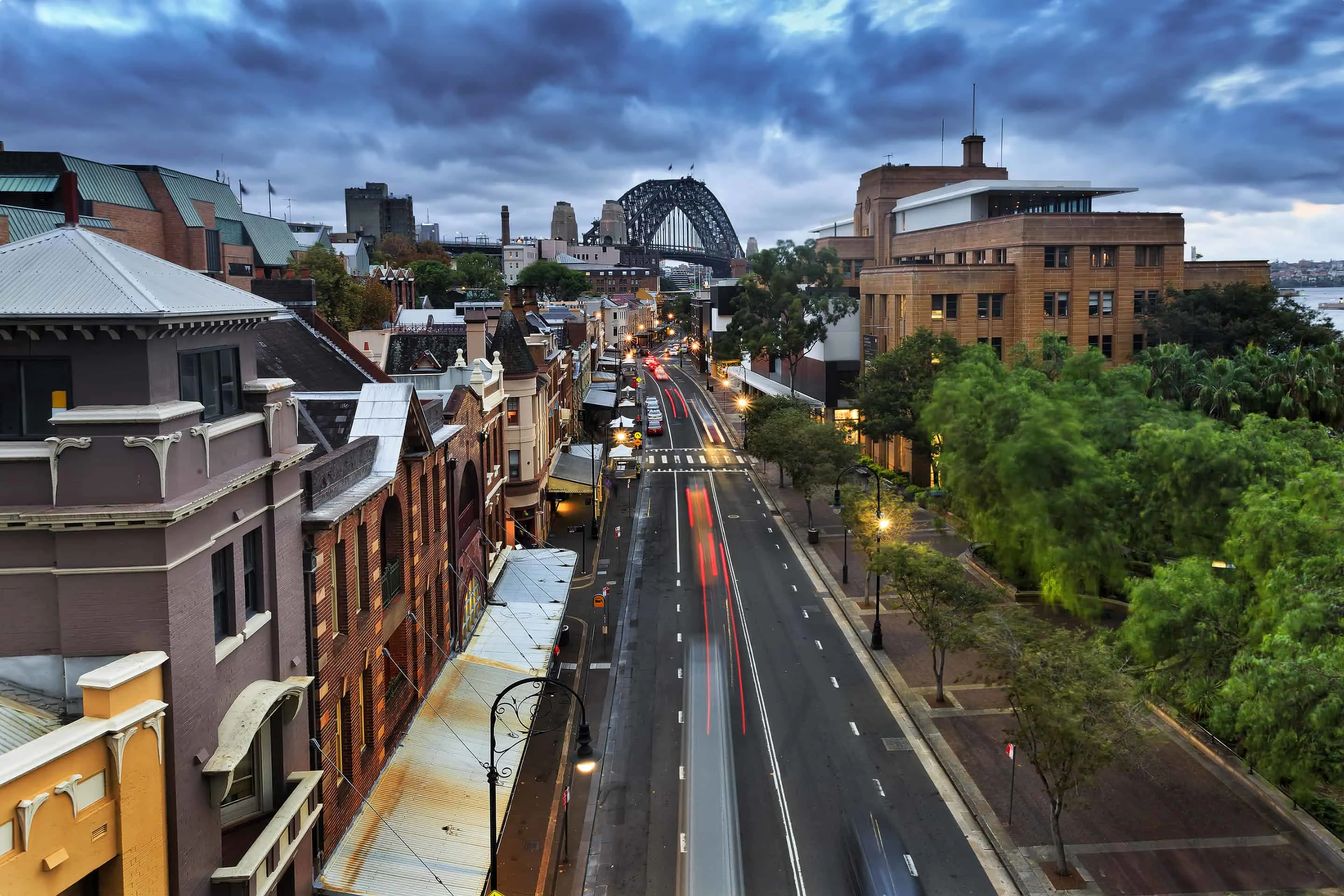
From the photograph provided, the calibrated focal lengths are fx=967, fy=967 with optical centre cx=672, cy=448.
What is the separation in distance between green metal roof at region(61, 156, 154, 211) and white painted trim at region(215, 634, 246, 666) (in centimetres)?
5702

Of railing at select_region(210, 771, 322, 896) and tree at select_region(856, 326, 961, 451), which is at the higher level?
tree at select_region(856, 326, 961, 451)

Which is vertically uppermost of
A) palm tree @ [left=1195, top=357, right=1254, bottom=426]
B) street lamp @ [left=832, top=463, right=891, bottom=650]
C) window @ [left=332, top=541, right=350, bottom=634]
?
palm tree @ [left=1195, top=357, right=1254, bottom=426]

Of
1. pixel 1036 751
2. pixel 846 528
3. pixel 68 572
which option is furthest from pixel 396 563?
pixel 846 528

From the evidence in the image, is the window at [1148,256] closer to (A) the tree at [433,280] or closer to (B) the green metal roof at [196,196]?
(B) the green metal roof at [196,196]

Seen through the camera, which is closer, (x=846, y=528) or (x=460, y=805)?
(x=460, y=805)

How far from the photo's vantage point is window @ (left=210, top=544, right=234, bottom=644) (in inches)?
620

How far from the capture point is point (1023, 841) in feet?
89.1

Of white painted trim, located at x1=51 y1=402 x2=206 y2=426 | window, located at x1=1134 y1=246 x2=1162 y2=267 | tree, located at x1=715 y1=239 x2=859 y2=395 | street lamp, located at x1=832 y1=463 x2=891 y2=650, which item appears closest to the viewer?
white painted trim, located at x1=51 y1=402 x2=206 y2=426

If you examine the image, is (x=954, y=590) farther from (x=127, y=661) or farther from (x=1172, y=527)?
(x=127, y=661)

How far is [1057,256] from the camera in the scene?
3054 inches

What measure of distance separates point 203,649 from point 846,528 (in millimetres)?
42239

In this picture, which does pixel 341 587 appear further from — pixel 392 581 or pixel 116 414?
pixel 116 414

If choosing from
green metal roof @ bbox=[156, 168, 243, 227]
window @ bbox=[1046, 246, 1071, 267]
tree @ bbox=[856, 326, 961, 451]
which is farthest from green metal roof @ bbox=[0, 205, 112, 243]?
window @ bbox=[1046, 246, 1071, 267]

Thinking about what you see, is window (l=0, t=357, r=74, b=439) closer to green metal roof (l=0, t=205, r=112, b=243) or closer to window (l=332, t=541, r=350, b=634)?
window (l=332, t=541, r=350, b=634)
